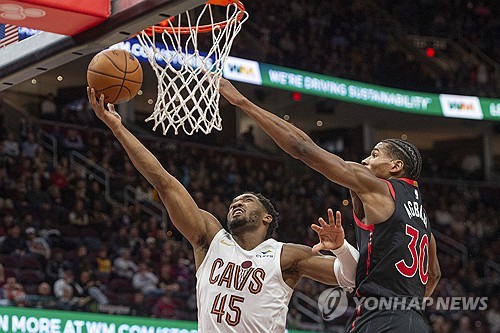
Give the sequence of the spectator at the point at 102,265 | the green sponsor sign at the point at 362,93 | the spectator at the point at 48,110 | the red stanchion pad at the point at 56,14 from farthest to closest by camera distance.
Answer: the green sponsor sign at the point at 362,93, the spectator at the point at 48,110, the spectator at the point at 102,265, the red stanchion pad at the point at 56,14

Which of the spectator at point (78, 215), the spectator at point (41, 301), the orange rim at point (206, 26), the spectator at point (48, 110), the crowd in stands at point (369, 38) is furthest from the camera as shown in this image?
the crowd in stands at point (369, 38)

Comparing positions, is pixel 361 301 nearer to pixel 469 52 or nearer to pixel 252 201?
pixel 252 201

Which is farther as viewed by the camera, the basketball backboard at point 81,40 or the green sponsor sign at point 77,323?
the green sponsor sign at point 77,323

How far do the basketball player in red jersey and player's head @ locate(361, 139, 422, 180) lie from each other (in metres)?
0.11

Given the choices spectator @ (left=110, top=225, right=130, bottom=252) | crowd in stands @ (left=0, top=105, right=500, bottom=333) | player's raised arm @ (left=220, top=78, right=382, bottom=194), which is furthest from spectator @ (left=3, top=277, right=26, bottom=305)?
player's raised arm @ (left=220, top=78, right=382, bottom=194)

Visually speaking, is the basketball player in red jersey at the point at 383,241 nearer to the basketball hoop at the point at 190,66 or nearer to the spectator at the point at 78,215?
the basketball hoop at the point at 190,66

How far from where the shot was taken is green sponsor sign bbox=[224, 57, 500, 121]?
51.6ft

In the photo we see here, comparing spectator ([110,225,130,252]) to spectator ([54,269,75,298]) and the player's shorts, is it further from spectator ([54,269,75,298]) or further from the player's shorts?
the player's shorts

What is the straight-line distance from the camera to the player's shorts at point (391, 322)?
4.04 m

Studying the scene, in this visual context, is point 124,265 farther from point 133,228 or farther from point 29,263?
point 29,263

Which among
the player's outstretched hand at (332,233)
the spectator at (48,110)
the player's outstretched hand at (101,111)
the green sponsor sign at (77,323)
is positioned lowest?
the green sponsor sign at (77,323)

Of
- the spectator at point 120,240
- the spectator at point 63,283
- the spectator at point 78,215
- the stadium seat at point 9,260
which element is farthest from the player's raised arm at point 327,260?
the spectator at point 78,215

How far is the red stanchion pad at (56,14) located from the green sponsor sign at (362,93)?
1027 cm

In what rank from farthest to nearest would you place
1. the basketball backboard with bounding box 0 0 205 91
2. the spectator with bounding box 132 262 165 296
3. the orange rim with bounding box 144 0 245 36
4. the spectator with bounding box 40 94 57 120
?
1. the spectator with bounding box 40 94 57 120
2. the spectator with bounding box 132 262 165 296
3. the orange rim with bounding box 144 0 245 36
4. the basketball backboard with bounding box 0 0 205 91
